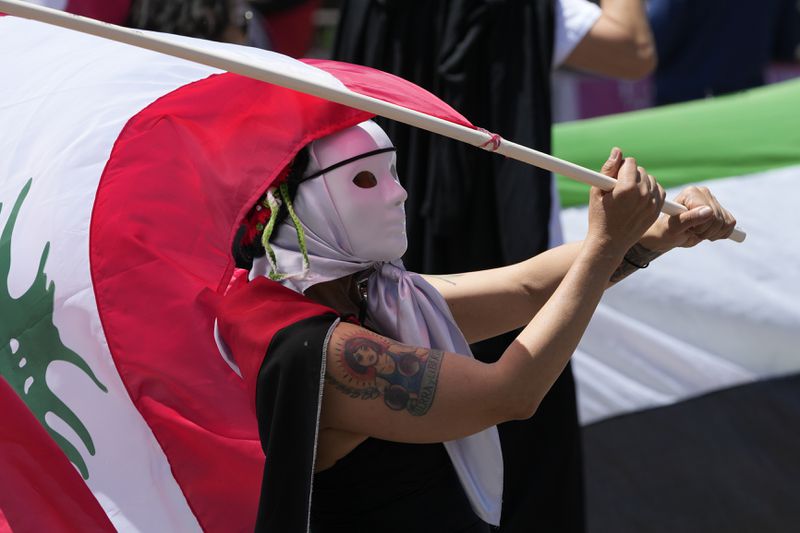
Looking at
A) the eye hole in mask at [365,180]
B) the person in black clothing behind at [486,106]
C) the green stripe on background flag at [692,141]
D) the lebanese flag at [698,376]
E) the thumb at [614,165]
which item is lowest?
the lebanese flag at [698,376]

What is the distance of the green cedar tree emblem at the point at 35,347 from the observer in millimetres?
2330

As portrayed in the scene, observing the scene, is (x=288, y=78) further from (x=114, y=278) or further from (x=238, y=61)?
(x=114, y=278)

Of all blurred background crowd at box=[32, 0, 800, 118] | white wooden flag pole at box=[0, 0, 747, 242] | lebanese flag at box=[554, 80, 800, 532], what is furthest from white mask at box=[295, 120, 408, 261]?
blurred background crowd at box=[32, 0, 800, 118]

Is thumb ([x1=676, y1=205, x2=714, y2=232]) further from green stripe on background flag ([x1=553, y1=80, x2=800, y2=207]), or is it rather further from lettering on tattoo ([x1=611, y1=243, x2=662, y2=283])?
green stripe on background flag ([x1=553, y1=80, x2=800, y2=207])

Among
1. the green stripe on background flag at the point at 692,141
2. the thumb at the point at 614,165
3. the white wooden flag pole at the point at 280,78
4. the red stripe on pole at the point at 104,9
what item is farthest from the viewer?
the green stripe on background flag at the point at 692,141

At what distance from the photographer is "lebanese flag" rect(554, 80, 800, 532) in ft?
12.3

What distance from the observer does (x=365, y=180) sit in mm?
2014

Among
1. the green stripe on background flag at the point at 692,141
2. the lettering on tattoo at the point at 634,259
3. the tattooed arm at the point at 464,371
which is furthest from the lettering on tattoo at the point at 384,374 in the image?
the green stripe on background flag at the point at 692,141

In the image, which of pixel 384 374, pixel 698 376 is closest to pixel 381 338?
pixel 384 374

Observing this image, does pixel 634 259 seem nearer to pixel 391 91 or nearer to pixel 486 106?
pixel 391 91

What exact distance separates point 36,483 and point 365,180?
2.51 ft

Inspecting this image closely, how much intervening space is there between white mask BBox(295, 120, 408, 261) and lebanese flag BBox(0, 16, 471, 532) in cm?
22

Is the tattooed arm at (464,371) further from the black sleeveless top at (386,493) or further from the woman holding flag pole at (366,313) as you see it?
the black sleeveless top at (386,493)

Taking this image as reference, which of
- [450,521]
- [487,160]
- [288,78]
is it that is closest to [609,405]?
[487,160]
